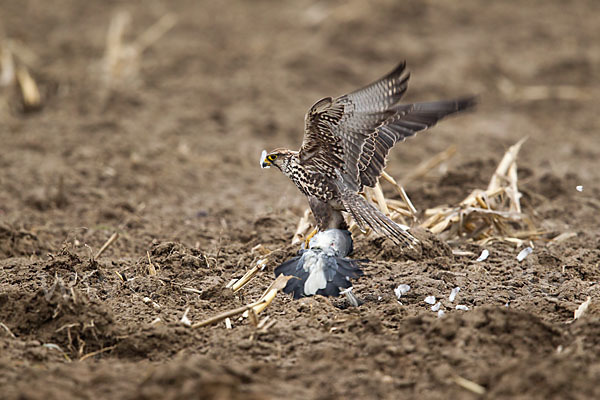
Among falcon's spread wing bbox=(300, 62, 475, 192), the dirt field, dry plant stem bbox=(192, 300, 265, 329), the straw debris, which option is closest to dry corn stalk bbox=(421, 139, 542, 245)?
the straw debris

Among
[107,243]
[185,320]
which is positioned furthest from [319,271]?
[107,243]

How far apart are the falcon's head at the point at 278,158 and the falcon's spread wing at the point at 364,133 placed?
0.09 m

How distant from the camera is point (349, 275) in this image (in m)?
3.88

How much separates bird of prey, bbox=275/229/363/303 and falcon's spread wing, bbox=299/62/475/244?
31 cm

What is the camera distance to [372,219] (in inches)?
165

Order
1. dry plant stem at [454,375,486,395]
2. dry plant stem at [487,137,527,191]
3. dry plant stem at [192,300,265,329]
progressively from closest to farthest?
dry plant stem at [454,375,486,395]
dry plant stem at [192,300,265,329]
dry plant stem at [487,137,527,191]

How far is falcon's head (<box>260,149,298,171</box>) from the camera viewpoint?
175 inches

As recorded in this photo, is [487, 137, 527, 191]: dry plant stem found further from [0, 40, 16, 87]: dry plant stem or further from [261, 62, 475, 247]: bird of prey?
[0, 40, 16, 87]: dry plant stem

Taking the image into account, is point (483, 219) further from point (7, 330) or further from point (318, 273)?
point (7, 330)

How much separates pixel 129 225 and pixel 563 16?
907 centimetres

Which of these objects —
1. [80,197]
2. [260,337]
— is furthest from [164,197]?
[260,337]

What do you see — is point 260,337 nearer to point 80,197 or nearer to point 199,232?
point 199,232

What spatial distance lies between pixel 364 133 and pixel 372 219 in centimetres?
49

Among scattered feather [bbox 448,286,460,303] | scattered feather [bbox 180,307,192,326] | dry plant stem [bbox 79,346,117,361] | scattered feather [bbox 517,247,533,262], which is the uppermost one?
scattered feather [bbox 180,307,192,326]
